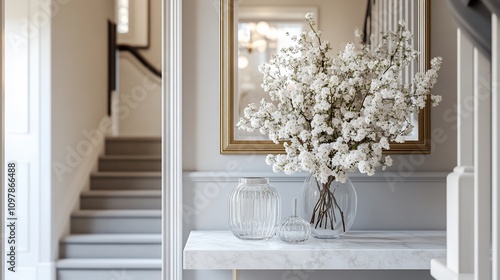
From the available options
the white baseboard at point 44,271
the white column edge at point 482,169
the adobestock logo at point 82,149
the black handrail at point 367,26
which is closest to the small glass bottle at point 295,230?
the black handrail at point 367,26

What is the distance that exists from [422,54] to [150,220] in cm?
267

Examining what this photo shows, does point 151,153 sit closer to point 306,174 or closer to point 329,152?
point 306,174

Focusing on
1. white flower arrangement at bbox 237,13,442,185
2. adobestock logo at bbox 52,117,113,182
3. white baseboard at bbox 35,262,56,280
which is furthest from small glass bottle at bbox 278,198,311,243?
adobestock logo at bbox 52,117,113,182

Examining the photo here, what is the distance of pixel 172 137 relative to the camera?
2.68 meters

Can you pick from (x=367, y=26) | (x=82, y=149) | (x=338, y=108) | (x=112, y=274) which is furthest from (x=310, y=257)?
(x=82, y=149)

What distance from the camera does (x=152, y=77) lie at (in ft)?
21.2

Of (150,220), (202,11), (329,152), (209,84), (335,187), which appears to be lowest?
(150,220)

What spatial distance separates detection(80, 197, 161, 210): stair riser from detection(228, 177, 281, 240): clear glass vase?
8.32 feet

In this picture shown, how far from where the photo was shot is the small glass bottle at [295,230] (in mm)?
2332

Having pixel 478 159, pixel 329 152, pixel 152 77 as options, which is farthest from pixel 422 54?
pixel 152 77

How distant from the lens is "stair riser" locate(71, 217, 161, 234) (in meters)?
4.57

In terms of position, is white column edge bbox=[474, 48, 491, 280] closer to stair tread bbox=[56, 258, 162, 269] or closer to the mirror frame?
the mirror frame

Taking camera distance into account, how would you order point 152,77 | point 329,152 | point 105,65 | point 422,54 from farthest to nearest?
point 152,77
point 105,65
point 422,54
point 329,152

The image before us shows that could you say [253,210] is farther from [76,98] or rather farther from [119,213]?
[76,98]
